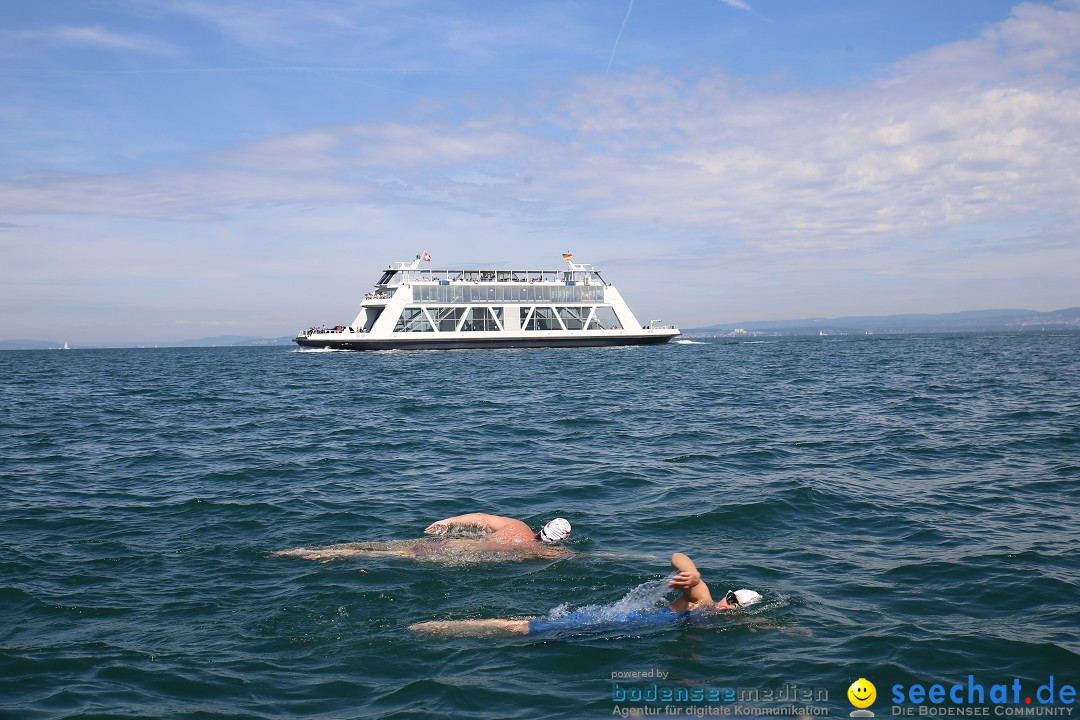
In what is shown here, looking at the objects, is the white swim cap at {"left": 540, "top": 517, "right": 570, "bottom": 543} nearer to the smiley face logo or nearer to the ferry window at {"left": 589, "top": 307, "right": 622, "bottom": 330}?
the smiley face logo

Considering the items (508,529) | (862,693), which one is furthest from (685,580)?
(508,529)

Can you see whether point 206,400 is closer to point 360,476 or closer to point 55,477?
point 55,477

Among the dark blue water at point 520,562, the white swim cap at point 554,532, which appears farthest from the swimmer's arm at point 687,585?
Answer: the white swim cap at point 554,532

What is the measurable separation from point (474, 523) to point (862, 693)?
4.27 metres

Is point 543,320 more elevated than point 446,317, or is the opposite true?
point 446,317

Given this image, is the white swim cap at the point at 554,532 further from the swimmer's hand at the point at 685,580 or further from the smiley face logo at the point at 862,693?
the smiley face logo at the point at 862,693

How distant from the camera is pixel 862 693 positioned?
4.59 meters

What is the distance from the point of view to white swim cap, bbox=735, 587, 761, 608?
19.0 feet

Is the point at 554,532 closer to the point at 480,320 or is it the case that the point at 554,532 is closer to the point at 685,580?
the point at 685,580

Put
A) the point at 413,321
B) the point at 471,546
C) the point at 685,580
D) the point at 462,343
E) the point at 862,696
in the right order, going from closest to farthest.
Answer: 1. the point at 862,696
2. the point at 685,580
3. the point at 471,546
4. the point at 462,343
5. the point at 413,321

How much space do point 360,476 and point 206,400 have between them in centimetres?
1533

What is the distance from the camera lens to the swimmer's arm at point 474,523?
766 centimetres

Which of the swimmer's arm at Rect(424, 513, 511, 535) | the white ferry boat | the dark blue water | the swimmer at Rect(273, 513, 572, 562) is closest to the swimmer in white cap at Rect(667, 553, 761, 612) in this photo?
the dark blue water

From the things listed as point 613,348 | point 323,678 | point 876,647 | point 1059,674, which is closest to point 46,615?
point 323,678
